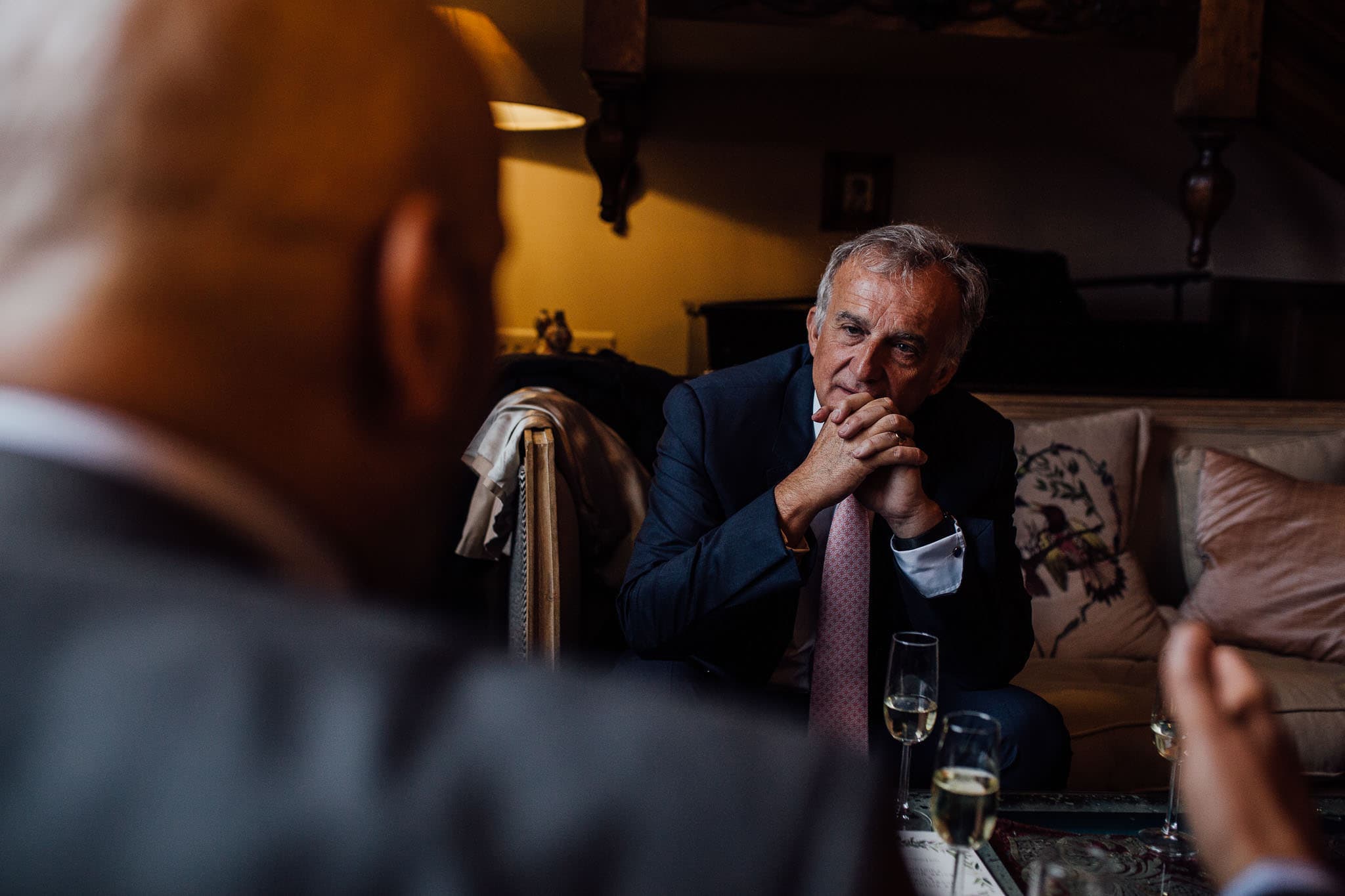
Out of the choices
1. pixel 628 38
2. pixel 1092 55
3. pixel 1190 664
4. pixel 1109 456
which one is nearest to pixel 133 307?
pixel 1190 664

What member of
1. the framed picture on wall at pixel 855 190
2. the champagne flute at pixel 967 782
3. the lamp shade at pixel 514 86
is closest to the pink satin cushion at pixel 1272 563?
the champagne flute at pixel 967 782

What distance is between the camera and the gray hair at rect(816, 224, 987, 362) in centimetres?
177

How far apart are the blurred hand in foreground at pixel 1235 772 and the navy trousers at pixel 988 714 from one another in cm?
134

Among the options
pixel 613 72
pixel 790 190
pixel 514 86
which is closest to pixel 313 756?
pixel 514 86

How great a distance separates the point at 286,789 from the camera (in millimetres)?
258

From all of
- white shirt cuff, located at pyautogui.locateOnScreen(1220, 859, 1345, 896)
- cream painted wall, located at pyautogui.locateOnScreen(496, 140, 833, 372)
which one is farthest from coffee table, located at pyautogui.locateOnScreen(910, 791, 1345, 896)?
cream painted wall, located at pyautogui.locateOnScreen(496, 140, 833, 372)

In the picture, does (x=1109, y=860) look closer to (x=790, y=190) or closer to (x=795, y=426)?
(x=795, y=426)

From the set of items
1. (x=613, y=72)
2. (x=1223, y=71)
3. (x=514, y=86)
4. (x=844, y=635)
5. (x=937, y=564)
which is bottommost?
(x=844, y=635)

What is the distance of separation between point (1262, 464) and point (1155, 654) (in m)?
0.62

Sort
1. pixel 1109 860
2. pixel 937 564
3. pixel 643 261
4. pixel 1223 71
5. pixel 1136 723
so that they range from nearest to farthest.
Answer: pixel 1109 860
pixel 937 564
pixel 1136 723
pixel 1223 71
pixel 643 261

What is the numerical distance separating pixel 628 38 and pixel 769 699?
2224 mm

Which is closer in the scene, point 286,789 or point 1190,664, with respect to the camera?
point 286,789

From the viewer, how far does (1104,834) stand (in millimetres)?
1325

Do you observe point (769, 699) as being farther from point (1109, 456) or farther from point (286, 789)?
point (286, 789)
